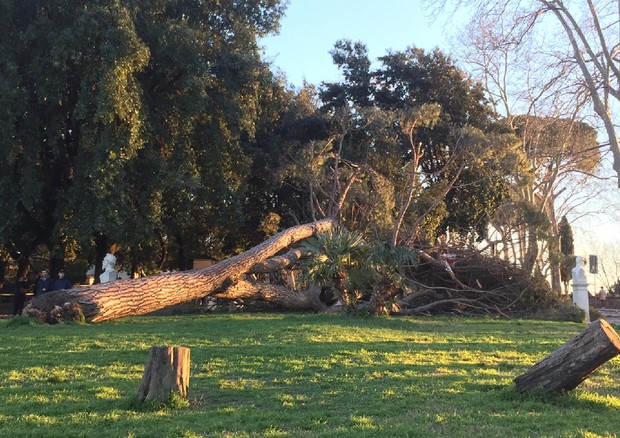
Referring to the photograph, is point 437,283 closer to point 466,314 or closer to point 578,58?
point 466,314

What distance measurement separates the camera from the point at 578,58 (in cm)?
1375

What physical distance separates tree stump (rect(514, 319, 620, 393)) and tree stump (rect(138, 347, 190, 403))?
3.38 meters

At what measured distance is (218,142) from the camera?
20.0m

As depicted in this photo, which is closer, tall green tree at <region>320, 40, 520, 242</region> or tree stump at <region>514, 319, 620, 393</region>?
tree stump at <region>514, 319, 620, 393</region>

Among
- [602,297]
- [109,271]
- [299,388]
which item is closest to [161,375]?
[299,388]

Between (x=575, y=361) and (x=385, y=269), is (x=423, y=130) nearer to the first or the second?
(x=385, y=269)

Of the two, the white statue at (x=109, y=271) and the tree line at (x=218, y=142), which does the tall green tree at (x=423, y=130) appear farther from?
the white statue at (x=109, y=271)

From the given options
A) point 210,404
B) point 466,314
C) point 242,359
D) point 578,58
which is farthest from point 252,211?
point 210,404

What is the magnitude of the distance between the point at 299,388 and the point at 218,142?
14.6 meters

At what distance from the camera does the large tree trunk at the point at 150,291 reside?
12875 mm

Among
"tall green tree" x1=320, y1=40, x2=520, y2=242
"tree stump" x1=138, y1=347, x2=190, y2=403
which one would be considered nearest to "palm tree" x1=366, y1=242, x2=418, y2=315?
"tall green tree" x1=320, y1=40, x2=520, y2=242

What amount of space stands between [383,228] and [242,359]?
1156 centimetres

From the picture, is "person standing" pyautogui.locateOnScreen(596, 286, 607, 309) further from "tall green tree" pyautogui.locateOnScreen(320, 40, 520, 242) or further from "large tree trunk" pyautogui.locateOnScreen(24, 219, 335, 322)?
"large tree trunk" pyautogui.locateOnScreen(24, 219, 335, 322)

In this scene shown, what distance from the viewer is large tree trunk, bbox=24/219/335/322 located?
42.2 ft
